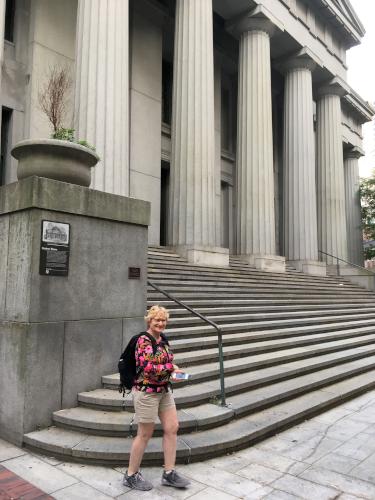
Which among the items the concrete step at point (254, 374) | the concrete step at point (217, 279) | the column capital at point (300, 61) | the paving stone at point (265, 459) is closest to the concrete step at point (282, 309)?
the concrete step at point (217, 279)

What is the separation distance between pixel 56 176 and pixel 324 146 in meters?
21.4

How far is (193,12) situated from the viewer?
15.0 meters

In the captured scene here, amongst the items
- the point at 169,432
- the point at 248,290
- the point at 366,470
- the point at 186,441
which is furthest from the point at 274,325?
the point at 169,432

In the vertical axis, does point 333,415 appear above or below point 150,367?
below

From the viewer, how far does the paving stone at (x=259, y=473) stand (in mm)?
4406

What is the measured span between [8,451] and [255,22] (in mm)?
17903

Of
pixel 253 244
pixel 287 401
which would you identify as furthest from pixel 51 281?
pixel 253 244

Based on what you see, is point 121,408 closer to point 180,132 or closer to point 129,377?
point 129,377

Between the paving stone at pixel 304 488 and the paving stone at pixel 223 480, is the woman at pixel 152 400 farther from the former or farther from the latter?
the paving stone at pixel 304 488

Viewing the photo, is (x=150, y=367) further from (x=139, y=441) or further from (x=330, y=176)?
(x=330, y=176)

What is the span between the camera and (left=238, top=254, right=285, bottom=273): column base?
16969mm

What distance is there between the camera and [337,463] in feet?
16.0

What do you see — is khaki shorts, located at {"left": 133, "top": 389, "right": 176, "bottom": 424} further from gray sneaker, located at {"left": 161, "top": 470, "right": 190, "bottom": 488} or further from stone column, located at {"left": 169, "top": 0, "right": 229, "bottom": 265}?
stone column, located at {"left": 169, "top": 0, "right": 229, "bottom": 265}

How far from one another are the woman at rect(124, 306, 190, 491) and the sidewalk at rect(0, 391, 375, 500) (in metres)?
0.12
